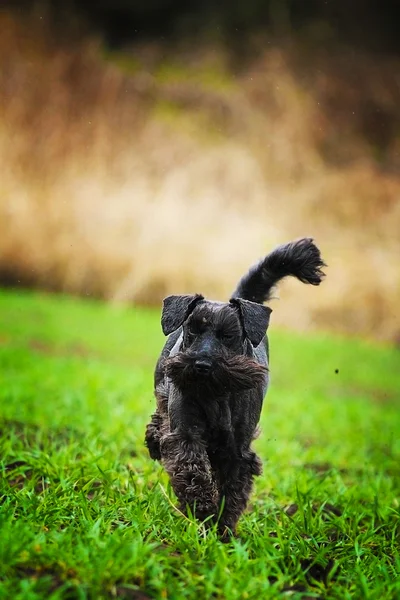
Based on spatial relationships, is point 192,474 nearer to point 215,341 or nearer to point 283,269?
point 215,341

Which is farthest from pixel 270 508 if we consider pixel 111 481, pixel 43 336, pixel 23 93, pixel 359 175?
pixel 359 175

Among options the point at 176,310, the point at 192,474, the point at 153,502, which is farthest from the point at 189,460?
the point at 176,310

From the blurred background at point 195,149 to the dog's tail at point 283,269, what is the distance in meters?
9.46

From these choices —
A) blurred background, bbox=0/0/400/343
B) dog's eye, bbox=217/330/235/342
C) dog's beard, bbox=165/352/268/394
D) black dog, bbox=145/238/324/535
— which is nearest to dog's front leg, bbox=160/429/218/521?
black dog, bbox=145/238/324/535

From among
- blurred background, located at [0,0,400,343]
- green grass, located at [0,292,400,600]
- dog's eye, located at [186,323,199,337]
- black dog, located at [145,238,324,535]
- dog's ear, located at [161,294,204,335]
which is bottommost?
green grass, located at [0,292,400,600]

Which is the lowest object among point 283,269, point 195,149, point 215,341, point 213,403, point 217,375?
point 213,403

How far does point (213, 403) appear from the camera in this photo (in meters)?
3.96

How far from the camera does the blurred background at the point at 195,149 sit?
15812 millimetres

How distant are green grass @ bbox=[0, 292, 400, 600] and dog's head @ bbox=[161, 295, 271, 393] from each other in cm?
76

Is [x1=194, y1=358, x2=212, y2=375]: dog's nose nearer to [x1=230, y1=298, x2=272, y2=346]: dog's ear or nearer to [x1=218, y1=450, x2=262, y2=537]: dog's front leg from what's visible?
[x1=230, y1=298, x2=272, y2=346]: dog's ear

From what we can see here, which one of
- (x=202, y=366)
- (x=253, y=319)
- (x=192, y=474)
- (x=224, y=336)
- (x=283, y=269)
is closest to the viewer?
(x=202, y=366)

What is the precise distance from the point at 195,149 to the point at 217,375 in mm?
15043

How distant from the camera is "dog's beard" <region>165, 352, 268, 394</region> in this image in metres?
3.79

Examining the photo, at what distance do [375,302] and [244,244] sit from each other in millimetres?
3447
